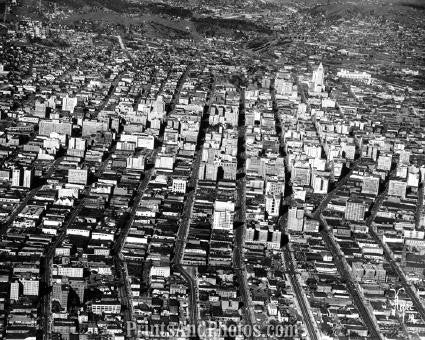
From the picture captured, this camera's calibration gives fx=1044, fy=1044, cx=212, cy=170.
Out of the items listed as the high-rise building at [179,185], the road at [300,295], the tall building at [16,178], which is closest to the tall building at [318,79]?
the high-rise building at [179,185]

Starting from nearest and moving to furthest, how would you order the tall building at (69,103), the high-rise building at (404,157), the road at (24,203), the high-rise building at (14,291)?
the high-rise building at (14,291), the road at (24,203), the high-rise building at (404,157), the tall building at (69,103)

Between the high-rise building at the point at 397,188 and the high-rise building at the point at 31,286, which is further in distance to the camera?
the high-rise building at the point at 397,188

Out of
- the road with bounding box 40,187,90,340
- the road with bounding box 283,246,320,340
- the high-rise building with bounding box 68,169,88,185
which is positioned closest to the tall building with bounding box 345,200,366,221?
A: the road with bounding box 283,246,320,340

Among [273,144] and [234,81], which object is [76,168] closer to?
[273,144]

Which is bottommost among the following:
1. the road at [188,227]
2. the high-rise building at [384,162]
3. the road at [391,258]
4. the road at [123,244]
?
the road at [123,244]

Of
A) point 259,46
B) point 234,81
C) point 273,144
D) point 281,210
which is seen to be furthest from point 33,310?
point 259,46

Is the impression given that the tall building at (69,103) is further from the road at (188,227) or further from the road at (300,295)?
the road at (300,295)
